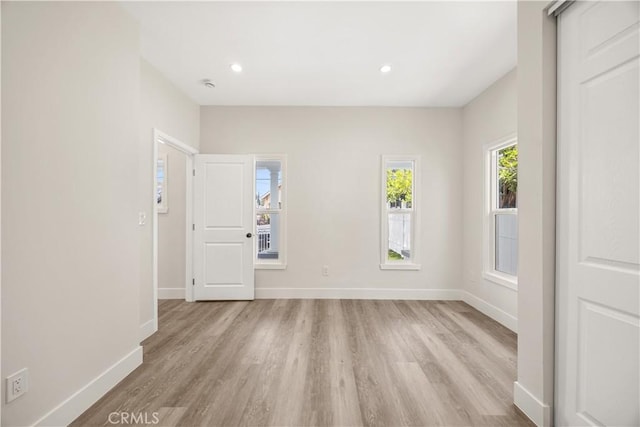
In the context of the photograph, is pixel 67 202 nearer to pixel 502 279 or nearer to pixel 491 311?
pixel 502 279

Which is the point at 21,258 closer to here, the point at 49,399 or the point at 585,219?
the point at 49,399

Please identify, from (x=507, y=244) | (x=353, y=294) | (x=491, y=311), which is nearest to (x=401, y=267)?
(x=353, y=294)

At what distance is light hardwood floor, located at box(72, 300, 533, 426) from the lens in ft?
5.67

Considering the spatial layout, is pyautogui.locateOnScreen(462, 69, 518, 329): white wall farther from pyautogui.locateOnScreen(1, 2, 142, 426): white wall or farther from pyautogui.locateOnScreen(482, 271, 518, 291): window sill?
pyautogui.locateOnScreen(1, 2, 142, 426): white wall

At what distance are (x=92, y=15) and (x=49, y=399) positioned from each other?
2.36m

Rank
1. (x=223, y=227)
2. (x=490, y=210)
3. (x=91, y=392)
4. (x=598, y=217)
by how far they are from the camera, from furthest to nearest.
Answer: (x=223, y=227) → (x=490, y=210) → (x=91, y=392) → (x=598, y=217)

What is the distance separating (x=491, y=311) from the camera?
3447 mm

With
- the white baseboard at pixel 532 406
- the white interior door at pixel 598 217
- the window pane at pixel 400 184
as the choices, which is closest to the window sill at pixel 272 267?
the window pane at pixel 400 184

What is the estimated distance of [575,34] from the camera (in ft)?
4.81

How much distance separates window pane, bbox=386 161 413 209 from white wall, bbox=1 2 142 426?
3.27m

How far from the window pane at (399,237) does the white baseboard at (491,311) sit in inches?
37.4

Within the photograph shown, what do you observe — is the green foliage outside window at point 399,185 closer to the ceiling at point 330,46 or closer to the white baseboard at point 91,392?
the ceiling at point 330,46

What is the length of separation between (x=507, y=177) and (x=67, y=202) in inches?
163

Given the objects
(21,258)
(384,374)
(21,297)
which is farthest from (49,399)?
(384,374)
